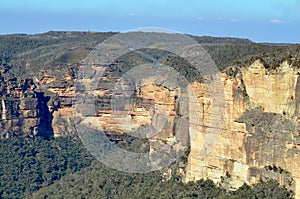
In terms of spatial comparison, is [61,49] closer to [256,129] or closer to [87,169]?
[87,169]

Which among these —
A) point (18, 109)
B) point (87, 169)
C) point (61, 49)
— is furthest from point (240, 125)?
point (61, 49)

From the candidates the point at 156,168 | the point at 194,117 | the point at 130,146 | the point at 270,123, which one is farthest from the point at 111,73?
the point at 270,123

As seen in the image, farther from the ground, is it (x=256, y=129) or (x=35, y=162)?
(x=256, y=129)

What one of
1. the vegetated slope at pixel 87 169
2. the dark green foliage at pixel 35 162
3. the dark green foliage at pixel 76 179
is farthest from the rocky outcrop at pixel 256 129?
the dark green foliage at pixel 35 162

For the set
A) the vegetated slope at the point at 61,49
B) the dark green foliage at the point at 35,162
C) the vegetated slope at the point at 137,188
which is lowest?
the dark green foliage at the point at 35,162

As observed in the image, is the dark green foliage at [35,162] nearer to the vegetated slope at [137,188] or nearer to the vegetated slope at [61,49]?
the vegetated slope at [137,188]

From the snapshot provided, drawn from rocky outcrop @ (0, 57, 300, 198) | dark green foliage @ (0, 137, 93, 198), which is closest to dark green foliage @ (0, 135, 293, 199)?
dark green foliage @ (0, 137, 93, 198)

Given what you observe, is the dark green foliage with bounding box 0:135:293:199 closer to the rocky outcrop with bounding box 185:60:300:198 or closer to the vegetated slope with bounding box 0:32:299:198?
the vegetated slope with bounding box 0:32:299:198

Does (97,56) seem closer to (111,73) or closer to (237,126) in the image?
(111,73)
